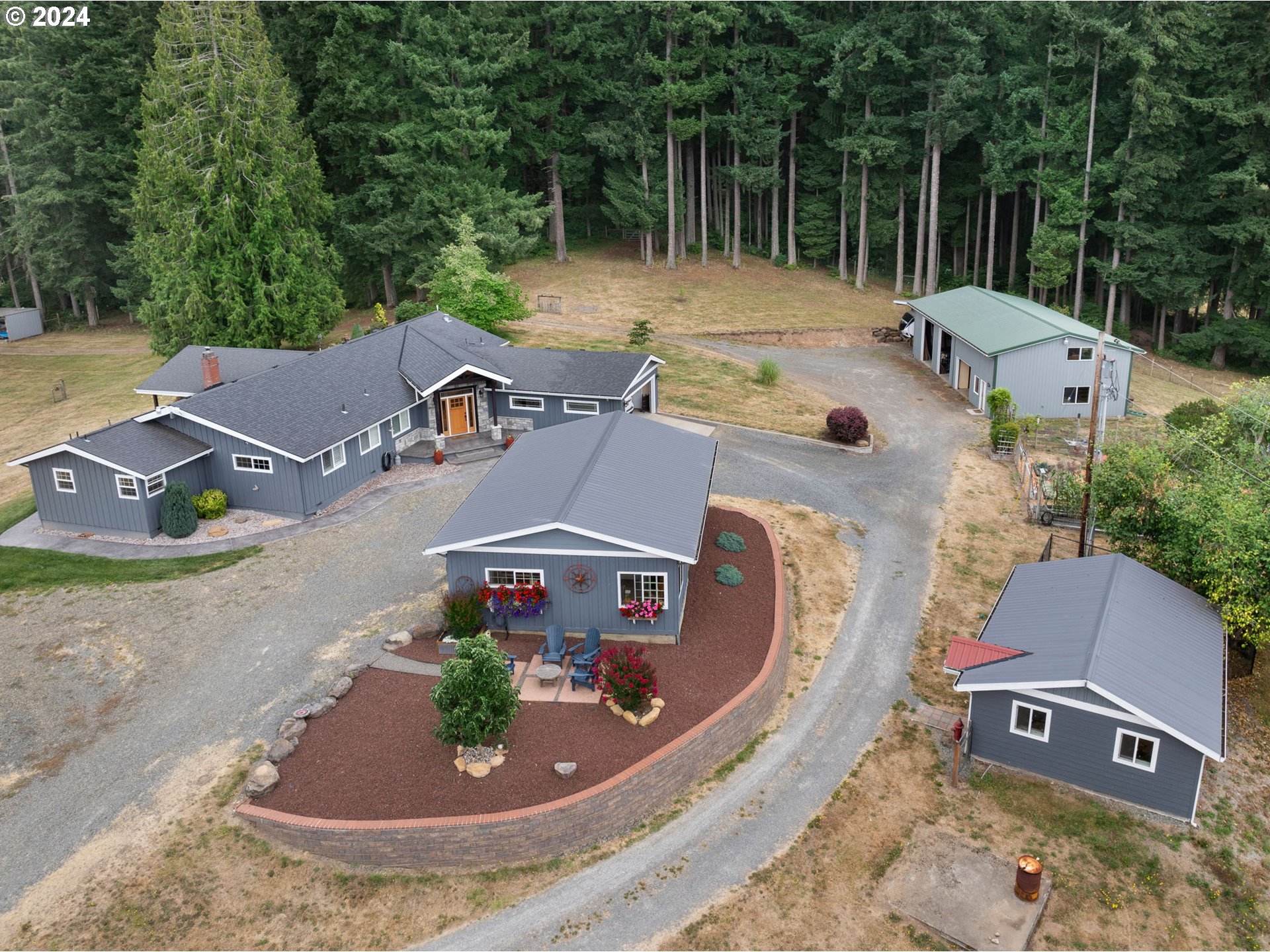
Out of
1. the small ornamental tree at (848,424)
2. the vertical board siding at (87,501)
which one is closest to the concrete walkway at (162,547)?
the vertical board siding at (87,501)

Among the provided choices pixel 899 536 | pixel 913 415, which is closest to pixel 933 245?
pixel 913 415

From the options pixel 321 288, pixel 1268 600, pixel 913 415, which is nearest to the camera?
pixel 1268 600

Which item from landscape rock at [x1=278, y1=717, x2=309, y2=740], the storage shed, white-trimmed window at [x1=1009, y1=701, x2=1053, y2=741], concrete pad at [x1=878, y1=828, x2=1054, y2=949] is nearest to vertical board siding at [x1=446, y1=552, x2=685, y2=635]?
landscape rock at [x1=278, y1=717, x2=309, y2=740]

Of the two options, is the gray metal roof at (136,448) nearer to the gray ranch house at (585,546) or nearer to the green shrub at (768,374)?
the gray ranch house at (585,546)

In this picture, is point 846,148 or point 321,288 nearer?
point 321,288

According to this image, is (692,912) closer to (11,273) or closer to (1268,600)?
(1268,600)

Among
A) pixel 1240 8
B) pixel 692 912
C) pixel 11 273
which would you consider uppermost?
pixel 1240 8

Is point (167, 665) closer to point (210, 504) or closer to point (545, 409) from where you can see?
point (210, 504)
